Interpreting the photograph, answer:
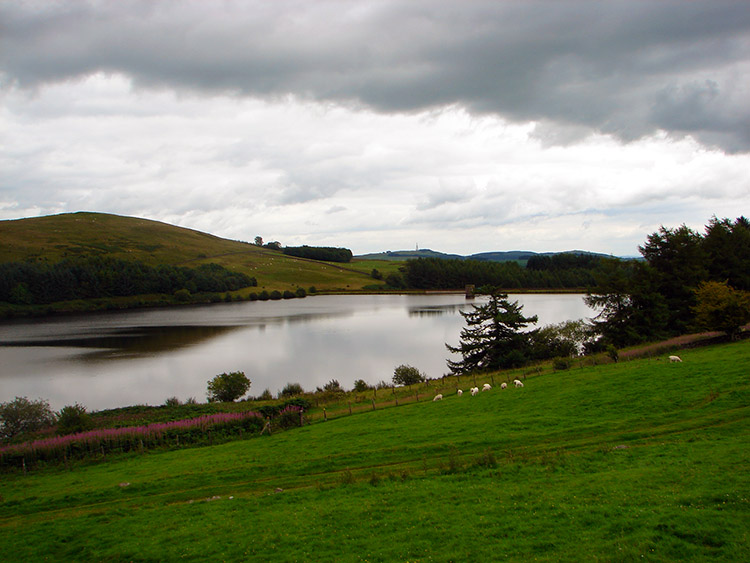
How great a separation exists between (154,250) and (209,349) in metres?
113

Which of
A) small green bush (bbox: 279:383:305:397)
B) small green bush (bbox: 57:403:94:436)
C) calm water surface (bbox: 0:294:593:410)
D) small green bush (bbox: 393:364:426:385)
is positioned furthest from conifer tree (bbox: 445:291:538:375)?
small green bush (bbox: 57:403:94:436)

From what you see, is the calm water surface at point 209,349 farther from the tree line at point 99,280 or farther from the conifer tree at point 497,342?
the tree line at point 99,280

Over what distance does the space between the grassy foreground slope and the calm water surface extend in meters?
23.5

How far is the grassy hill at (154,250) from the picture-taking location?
13938 centimetres

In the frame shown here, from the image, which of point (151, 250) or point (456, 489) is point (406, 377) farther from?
point (151, 250)

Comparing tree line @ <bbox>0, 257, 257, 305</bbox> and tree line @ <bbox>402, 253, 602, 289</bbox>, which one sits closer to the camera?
tree line @ <bbox>0, 257, 257, 305</bbox>

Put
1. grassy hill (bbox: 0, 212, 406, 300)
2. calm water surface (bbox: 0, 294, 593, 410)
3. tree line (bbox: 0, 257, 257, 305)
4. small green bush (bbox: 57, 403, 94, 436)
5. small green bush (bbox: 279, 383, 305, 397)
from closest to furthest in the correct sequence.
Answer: small green bush (bbox: 57, 403, 94, 436) → small green bush (bbox: 279, 383, 305, 397) → calm water surface (bbox: 0, 294, 593, 410) → tree line (bbox: 0, 257, 257, 305) → grassy hill (bbox: 0, 212, 406, 300)

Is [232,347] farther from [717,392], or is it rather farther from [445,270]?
[445,270]

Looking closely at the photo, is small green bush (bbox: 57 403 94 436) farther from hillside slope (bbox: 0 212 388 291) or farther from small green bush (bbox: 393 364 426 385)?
hillside slope (bbox: 0 212 388 291)

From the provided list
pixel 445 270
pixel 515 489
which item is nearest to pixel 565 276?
pixel 445 270

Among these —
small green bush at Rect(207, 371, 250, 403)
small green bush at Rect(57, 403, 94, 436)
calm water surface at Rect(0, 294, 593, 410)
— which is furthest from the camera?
calm water surface at Rect(0, 294, 593, 410)

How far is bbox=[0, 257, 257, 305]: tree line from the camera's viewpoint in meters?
104

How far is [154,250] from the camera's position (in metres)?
158

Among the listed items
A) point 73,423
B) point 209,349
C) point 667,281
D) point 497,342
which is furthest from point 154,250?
point 667,281
